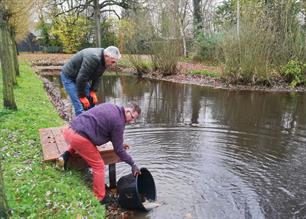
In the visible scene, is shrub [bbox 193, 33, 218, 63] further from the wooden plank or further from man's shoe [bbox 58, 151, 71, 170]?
man's shoe [bbox 58, 151, 71, 170]

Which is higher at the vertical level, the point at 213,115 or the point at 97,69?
the point at 97,69

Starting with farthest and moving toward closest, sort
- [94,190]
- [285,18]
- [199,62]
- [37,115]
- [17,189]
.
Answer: [199,62]
[285,18]
[37,115]
[94,190]
[17,189]

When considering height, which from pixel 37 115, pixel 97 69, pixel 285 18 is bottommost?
pixel 37 115

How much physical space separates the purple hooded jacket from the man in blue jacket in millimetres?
1138

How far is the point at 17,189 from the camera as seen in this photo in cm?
443

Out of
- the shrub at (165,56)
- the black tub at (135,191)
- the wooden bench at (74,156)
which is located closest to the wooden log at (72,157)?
the wooden bench at (74,156)

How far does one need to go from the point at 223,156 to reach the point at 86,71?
12.1 ft

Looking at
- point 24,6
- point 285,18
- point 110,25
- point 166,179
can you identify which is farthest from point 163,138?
point 110,25

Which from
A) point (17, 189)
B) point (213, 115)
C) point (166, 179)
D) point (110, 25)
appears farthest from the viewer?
point (110, 25)

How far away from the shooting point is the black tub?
15.8 feet

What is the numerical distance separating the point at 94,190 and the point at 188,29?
29.9 metres

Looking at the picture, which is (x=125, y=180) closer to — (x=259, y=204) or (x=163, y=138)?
(x=259, y=204)

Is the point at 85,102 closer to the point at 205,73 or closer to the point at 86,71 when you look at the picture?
the point at 86,71

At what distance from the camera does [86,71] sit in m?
5.54
